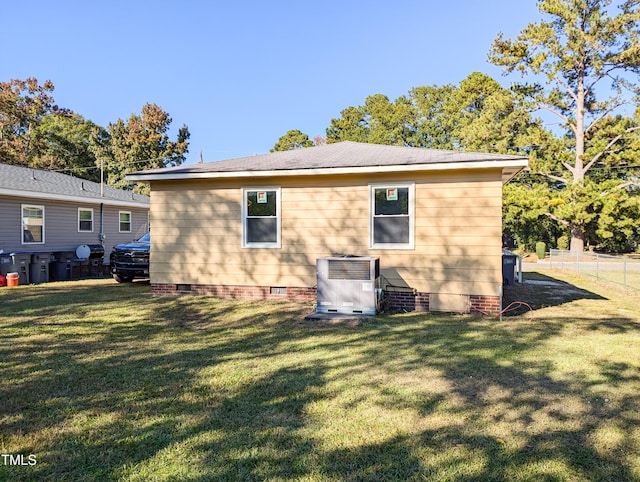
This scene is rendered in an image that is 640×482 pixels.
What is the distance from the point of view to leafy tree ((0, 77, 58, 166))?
30.7m

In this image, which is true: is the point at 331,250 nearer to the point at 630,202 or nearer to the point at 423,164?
the point at 423,164

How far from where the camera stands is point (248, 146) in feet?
135

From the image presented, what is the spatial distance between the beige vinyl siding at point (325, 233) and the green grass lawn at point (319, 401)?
1.56 metres

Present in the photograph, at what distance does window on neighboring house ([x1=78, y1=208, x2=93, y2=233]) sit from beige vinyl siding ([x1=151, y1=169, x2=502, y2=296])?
27.3ft

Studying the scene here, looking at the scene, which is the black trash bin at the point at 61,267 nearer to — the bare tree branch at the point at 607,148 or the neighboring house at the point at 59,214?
the neighboring house at the point at 59,214

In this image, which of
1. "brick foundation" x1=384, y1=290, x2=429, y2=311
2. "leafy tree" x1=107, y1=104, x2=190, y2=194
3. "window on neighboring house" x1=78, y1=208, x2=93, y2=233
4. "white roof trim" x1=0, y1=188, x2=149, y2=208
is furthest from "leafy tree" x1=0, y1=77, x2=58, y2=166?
"brick foundation" x1=384, y1=290, x2=429, y2=311

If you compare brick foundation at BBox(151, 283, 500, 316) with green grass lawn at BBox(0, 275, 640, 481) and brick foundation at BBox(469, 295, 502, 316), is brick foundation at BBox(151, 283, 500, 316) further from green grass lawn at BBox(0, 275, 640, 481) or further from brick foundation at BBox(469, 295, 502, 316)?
green grass lawn at BBox(0, 275, 640, 481)

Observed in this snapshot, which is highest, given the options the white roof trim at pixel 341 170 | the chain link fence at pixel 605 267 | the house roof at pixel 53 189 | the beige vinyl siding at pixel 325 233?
the house roof at pixel 53 189

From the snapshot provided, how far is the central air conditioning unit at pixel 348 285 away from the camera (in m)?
7.41

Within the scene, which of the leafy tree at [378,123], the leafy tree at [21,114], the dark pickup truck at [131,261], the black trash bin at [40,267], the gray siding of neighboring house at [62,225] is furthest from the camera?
the leafy tree at [378,123]

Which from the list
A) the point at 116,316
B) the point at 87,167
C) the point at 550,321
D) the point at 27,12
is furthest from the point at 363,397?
the point at 87,167

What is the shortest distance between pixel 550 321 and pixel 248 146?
37712 millimetres

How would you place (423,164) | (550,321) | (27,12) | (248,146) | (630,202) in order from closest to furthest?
(550,321) → (423,164) → (27,12) → (630,202) → (248,146)

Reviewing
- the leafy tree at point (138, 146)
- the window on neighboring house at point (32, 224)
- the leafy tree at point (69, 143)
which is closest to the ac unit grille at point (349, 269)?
the window on neighboring house at point (32, 224)
